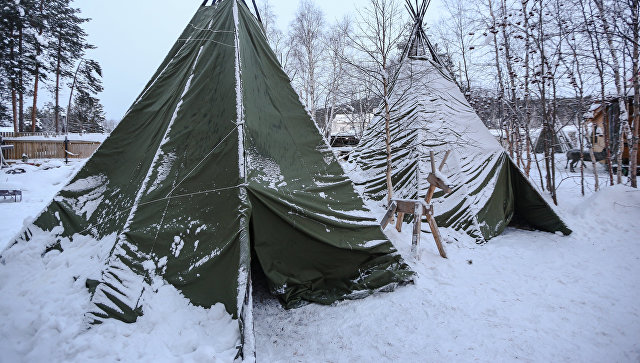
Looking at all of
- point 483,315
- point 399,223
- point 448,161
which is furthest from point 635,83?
point 483,315

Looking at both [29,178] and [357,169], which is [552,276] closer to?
[357,169]

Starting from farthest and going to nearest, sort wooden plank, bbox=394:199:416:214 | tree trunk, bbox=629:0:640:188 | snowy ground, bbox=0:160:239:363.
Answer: tree trunk, bbox=629:0:640:188 < wooden plank, bbox=394:199:416:214 < snowy ground, bbox=0:160:239:363

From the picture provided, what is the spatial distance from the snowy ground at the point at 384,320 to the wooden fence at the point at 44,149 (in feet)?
67.6

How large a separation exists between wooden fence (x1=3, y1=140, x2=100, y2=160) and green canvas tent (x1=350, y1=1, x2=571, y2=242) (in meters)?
20.5

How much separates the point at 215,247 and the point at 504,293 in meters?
3.34

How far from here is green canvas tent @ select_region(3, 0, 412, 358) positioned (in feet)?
9.27

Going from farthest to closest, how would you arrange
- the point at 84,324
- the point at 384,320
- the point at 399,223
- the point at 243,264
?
the point at 399,223
the point at 384,320
the point at 243,264
the point at 84,324

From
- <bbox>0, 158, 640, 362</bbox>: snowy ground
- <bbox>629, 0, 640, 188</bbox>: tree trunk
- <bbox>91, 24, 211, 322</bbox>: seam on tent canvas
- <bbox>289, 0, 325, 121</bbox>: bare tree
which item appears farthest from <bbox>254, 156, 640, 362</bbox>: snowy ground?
<bbox>289, 0, 325, 121</bbox>: bare tree

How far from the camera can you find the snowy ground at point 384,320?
2.41 m

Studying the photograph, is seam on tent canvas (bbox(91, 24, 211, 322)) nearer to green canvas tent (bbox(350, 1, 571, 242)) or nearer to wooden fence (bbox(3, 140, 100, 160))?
green canvas tent (bbox(350, 1, 571, 242))

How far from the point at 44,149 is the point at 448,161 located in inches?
995

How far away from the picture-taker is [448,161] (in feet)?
19.0

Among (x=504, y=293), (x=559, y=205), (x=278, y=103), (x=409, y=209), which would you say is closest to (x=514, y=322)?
(x=504, y=293)

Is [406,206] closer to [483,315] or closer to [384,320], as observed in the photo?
[483,315]
